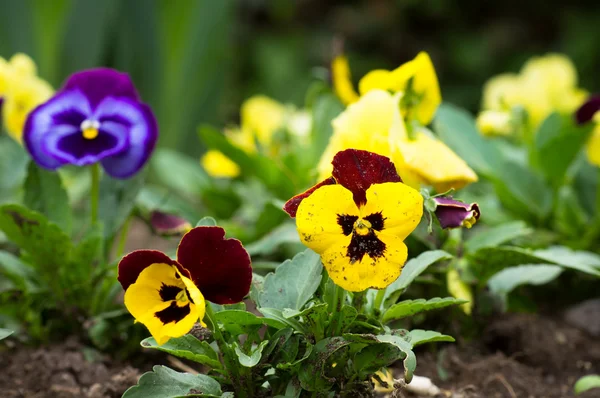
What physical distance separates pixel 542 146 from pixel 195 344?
37.2 inches

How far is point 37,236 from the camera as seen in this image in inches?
48.2

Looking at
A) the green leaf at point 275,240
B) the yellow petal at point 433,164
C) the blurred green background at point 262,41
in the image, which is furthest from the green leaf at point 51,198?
the blurred green background at point 262,41

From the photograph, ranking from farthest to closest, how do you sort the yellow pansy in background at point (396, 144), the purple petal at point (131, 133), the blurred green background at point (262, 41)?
the blurred green background at point (262, 41), the purple petal at point (131, 133), the yellow pansy in background at point (396, 144)

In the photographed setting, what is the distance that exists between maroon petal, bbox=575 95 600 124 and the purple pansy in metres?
0.79

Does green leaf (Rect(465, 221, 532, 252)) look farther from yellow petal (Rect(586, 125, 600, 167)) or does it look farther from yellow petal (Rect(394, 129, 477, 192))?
yellow petal (Rect(586, 125, 600, 167))

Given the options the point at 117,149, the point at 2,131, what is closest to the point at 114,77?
the point at 117,149

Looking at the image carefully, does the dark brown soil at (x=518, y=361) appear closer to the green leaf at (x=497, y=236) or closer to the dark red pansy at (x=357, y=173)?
the green leaf at (x=497, y=236)

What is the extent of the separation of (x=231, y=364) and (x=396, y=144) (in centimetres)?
40

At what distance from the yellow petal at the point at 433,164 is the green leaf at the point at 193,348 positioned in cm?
39

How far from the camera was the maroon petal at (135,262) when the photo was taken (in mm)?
850

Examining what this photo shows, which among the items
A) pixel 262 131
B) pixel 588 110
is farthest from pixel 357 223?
pixel 262 131

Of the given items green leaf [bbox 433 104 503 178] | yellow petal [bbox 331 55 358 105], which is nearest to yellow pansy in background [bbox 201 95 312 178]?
yellow petal [bbox 331 55 358 105]

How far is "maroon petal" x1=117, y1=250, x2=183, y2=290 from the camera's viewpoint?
33.4 inches

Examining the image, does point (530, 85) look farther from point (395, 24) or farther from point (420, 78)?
point (395, 24)
